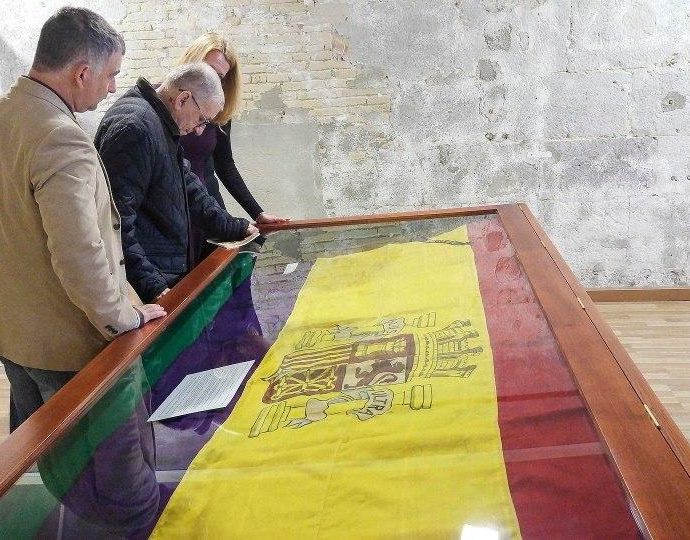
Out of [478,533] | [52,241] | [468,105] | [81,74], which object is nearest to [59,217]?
[52,241]

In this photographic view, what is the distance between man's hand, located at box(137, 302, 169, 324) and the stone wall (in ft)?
10.4

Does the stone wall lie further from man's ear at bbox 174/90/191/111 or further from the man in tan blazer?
the man in tan blazer

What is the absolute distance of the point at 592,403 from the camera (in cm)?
122

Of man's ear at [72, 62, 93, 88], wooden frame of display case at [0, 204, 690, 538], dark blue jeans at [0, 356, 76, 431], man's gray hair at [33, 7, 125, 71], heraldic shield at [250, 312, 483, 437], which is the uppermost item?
man's gray hair at [33, 7, 125, 71]

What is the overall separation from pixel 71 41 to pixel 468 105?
350cm

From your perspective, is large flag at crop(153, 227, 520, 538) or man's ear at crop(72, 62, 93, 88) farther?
man's ear at crop(72, 62, 93, 88)

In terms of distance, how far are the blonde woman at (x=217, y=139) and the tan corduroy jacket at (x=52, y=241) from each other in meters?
0.98

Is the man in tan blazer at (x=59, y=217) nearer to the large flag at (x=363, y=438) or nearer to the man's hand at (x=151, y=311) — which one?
the man's hand at (x=151, y=311)

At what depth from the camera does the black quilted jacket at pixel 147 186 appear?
2.21 m

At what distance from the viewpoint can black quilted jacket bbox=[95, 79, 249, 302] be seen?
2.21 meters

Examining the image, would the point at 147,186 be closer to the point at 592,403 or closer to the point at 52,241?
the point at 52,241

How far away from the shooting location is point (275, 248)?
2.79 meters

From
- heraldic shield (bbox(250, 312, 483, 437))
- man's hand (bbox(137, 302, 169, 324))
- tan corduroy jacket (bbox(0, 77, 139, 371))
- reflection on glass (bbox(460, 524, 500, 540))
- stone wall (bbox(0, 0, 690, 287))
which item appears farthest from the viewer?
stone wall (bbox(0, 0, 690, 287))

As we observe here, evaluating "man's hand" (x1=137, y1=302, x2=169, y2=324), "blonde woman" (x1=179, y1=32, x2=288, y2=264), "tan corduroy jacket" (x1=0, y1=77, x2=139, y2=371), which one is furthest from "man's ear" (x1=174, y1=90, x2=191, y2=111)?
"man's hand" (x1=137, y1=302, x2=169, y2=324)
